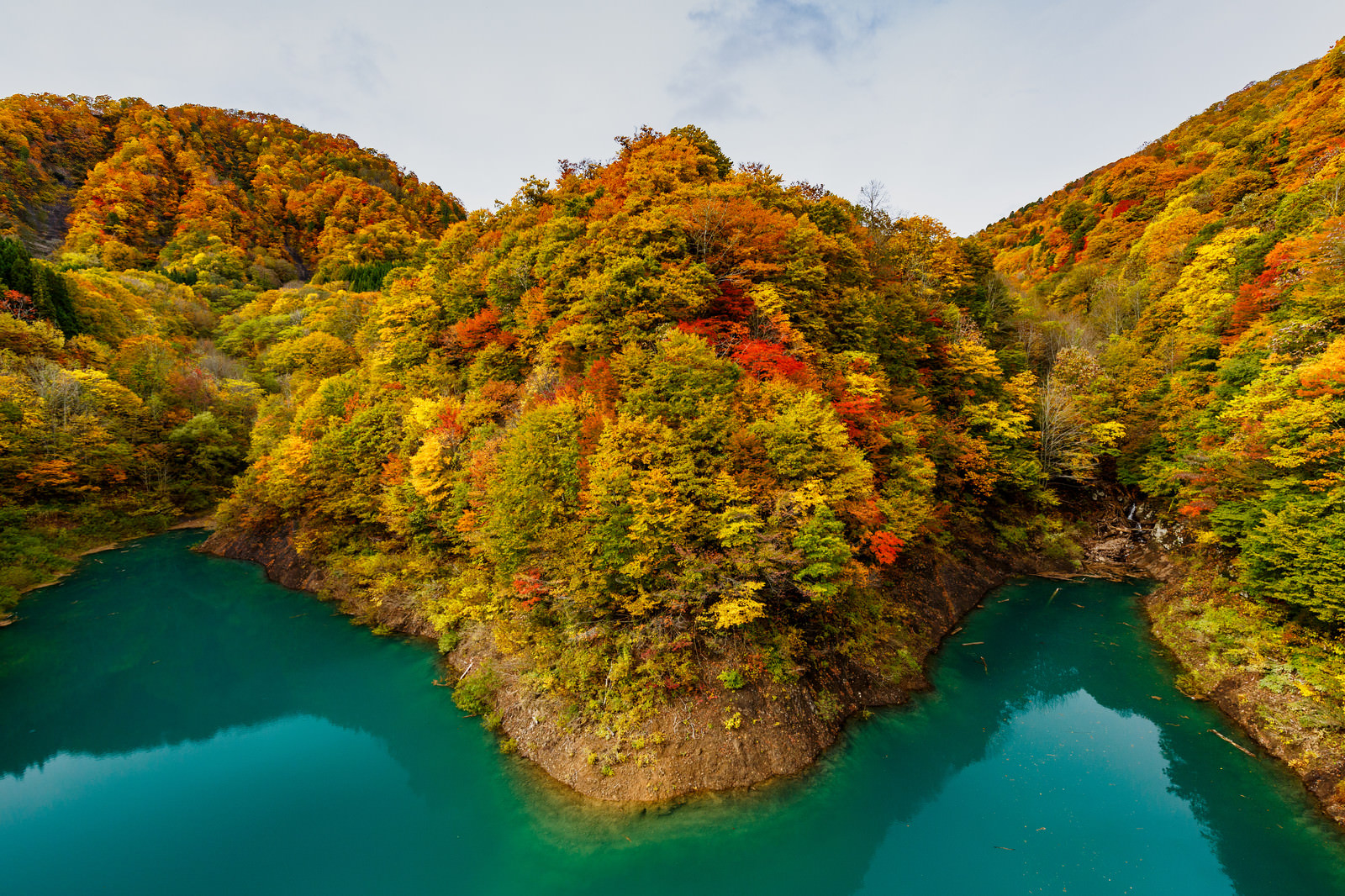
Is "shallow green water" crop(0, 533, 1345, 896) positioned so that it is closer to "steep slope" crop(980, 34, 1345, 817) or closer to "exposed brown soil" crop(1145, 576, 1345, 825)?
"exposed brown soil" crop(1145, 576, 1345, 825)

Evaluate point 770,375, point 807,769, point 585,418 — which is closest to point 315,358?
point 585,418

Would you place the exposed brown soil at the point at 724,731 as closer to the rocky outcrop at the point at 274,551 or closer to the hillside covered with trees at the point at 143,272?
the rocky outcrop at the point at 274,551

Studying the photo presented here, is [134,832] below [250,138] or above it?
below

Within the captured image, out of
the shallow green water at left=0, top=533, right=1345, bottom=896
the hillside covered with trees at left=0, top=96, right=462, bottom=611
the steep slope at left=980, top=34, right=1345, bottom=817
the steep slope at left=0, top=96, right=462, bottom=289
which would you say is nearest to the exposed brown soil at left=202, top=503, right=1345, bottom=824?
the steep slope at left=980, top=34, right=1345, bottom=817

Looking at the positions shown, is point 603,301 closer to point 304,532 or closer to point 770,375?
point 770,375

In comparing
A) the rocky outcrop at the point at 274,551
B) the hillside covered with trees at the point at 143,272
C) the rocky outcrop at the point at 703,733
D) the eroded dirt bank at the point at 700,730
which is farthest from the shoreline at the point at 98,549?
the rocky outcrop at the point at 703,733

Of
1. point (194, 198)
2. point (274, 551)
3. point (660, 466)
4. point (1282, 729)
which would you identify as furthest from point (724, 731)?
point (194, 198)
